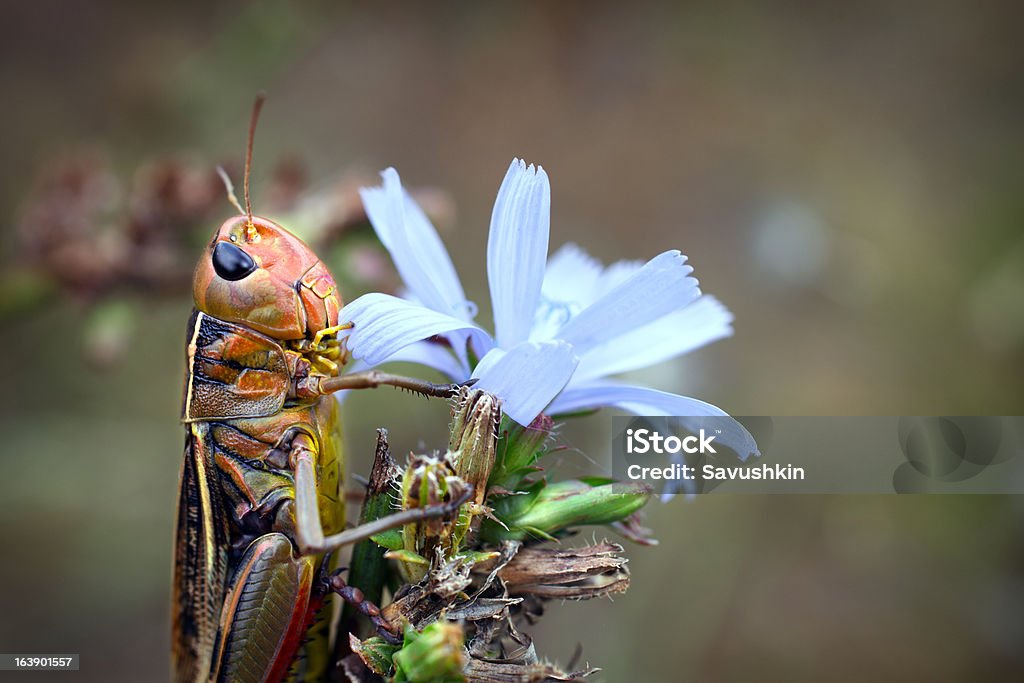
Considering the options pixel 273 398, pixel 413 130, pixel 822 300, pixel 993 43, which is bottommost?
pixel 273 398

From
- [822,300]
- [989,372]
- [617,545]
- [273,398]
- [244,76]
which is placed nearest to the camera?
[617,545]

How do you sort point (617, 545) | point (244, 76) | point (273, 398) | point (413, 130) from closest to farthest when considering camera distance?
1. point (617, 545)
2. point (273, 398)
3. point (244, 76)
4. point (413, 130)

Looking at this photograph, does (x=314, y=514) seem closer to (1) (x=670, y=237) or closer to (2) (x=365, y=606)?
(2) (x=365, y=606)

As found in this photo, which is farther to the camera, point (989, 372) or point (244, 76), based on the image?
point (989, 372)

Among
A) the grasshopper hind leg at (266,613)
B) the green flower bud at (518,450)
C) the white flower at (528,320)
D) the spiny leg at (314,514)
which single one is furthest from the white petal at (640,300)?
the grasshopper hind leg at (266,613)

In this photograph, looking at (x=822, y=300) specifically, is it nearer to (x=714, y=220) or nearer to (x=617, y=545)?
(x=714, y=220)

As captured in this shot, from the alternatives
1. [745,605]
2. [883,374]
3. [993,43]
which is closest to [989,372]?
[883,374]

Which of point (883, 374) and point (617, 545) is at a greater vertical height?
point (883, 374)
